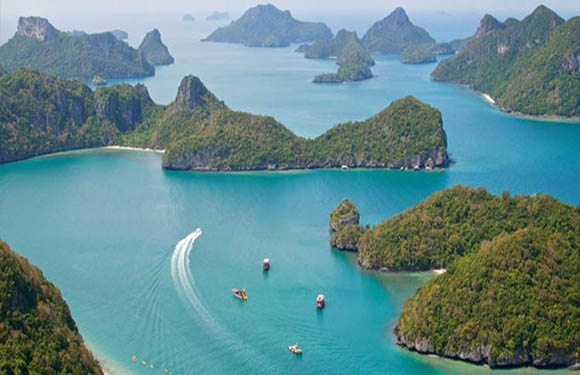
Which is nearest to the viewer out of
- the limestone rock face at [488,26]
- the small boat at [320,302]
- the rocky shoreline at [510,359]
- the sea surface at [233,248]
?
the rocky shoreline at [510,359]

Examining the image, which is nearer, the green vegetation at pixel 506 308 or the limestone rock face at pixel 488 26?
the green vegetation at pixel 506 308

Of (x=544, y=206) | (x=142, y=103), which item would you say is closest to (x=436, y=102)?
(x=142, y=103)

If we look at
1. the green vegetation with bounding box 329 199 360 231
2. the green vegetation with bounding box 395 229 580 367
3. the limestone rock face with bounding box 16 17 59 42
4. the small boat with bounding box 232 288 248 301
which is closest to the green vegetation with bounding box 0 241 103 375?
the small boat with bounding box 232 288 248 301

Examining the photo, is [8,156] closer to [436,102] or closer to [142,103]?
[142,103]

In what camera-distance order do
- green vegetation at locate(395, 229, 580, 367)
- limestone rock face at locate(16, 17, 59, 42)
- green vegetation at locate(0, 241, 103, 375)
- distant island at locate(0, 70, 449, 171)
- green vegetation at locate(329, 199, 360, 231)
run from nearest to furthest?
green vegetation at locate(0, 241, 103, 375) < green vegetation at locate(395, 229, 580, 367) < green vegetation at locate(329, 199, 360, 231) < distant island at locate(0, 70, 449, 171) < limestone rock face at locate(16, 17, 59, 42)

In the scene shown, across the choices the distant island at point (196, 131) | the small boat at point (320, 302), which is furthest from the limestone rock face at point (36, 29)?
the small boat at point (320, 302)

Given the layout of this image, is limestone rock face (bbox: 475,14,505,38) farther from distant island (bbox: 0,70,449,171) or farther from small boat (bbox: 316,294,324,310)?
small boat (bbox: 316,294,324,310)

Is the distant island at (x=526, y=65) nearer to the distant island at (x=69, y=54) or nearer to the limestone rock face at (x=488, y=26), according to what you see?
the limestone rock face at (x=488, y=26)

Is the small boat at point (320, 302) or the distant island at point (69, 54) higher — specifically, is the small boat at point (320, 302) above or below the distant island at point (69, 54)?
below
